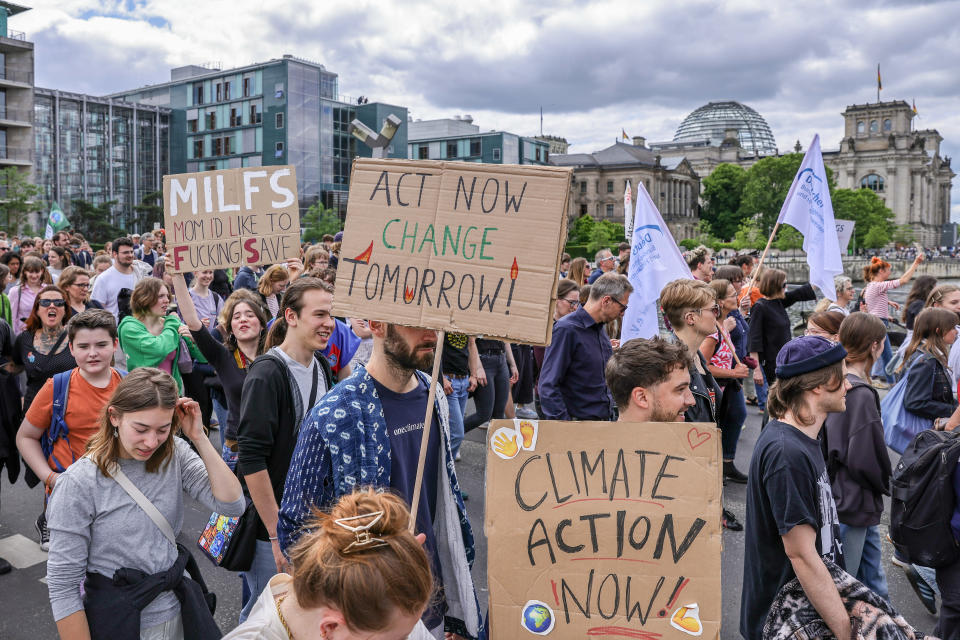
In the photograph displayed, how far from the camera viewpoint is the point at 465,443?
7.66m

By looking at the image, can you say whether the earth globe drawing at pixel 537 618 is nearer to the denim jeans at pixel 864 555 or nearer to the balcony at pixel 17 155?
the denim jeans at pixel 864 555

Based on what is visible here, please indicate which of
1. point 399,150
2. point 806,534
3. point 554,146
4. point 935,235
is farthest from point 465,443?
point 935,235

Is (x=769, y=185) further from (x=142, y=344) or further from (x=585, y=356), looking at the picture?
(x=142, y=344)

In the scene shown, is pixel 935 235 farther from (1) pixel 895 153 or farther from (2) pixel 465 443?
(2) pixel 465 443

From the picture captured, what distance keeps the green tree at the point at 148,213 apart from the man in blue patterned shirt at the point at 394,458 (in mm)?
59085

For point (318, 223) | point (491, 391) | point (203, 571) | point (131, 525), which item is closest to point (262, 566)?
point (131, 525)

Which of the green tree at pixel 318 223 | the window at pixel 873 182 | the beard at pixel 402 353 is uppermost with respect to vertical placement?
the window at pixel 873 182

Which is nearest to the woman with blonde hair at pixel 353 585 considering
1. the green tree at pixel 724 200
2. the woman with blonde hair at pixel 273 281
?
the woman with blonde hair at pixel 273 281

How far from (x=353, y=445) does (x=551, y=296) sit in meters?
0.78

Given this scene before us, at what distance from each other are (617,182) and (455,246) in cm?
10376

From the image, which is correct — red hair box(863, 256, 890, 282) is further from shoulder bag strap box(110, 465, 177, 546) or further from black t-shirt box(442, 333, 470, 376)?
shoulder bag strap box(110, 465, 177, 546)

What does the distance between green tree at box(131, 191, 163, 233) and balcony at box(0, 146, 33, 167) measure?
873 cm

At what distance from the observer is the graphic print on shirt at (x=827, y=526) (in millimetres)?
2811

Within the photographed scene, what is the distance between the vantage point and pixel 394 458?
2629mm
